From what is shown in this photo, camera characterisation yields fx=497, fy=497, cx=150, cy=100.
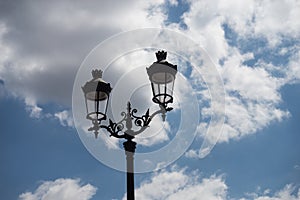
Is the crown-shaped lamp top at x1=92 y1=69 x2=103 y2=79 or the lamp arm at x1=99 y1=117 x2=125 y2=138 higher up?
the crown-shaped lamp top at x1=92 y1=69 x2=103 y2=79

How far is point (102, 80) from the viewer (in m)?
12.5

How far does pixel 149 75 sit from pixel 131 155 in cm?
200

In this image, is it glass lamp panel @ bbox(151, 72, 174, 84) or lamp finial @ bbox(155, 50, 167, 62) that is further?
lamp finial @ bbox(155, 50, 167, 62)

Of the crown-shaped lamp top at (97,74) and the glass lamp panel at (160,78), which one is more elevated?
the crown-shaped lamp top at (97,74)

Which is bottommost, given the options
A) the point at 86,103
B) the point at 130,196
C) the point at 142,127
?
the point at 130,196

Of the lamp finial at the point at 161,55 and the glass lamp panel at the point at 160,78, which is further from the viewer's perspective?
the lamp finial at the point at 161,55

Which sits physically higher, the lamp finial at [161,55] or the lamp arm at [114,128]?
the lamp finial at [161,55]

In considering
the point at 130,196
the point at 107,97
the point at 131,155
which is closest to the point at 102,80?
the point at 107,97

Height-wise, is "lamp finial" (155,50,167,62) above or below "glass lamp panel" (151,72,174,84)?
above

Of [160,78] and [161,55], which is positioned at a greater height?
[161,55]

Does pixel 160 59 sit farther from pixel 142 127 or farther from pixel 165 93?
pixel 142 127

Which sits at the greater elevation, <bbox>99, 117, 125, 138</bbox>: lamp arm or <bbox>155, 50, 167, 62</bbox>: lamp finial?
<bbox>155, 50, 167, 62</bbox>: lamp finial

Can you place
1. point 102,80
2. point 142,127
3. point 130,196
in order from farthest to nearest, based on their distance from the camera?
point 102,80 < point 142,127 < point 130,196

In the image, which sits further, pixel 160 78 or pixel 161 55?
pixel 161 55
